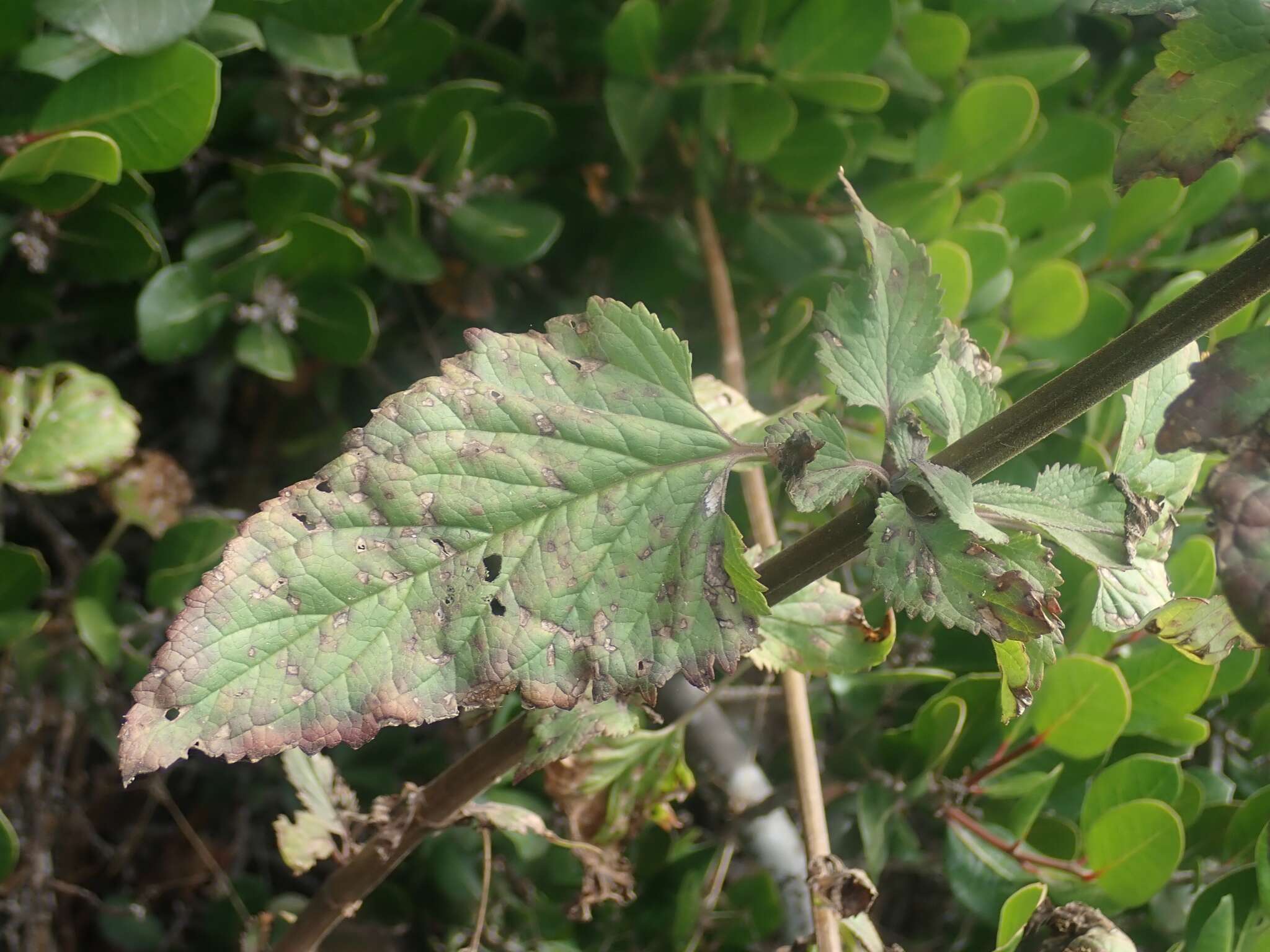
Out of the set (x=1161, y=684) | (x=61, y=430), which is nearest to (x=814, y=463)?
(x=1161, y=684)

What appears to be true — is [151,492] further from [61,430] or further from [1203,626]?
[1203,626]

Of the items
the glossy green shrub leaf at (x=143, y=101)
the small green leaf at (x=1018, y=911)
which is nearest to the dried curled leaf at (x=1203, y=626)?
the small green leaf at (x=1018, y=911)

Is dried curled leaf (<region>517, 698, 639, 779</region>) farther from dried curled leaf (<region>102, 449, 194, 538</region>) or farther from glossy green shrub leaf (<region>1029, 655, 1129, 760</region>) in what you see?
dried curled leaf (<region>102, 449, 194, 538</region>)

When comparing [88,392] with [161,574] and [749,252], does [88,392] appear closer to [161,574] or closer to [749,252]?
[161,574]

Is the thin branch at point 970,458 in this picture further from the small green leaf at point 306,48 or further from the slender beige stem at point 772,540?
the small green leaf at point 306,48

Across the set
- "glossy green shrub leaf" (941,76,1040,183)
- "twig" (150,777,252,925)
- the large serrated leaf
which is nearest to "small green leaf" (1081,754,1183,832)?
the large serrated leaf
